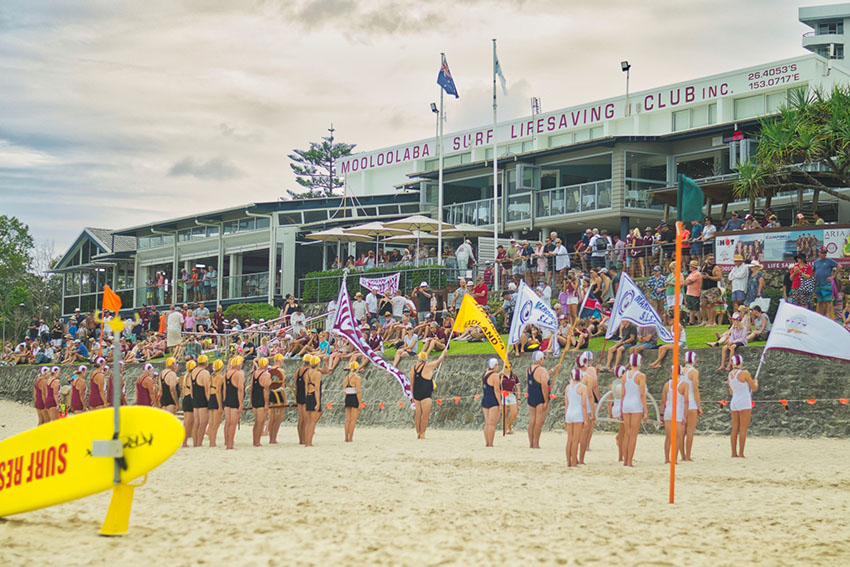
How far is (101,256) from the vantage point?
155 ft

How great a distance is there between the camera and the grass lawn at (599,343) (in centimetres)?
1895

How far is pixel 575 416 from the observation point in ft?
42.0

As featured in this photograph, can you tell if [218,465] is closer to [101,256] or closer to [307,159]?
[101,256]

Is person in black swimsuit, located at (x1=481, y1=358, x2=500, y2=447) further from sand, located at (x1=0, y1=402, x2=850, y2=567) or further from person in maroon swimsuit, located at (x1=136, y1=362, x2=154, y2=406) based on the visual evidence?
person in maroon swimsuit, located at (x1=136, y1=362, x2=154, y2=406)

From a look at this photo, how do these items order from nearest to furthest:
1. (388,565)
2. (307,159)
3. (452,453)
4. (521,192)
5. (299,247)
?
(388,565) < (452,453) < (521,192) < (299,247) < (307,159)

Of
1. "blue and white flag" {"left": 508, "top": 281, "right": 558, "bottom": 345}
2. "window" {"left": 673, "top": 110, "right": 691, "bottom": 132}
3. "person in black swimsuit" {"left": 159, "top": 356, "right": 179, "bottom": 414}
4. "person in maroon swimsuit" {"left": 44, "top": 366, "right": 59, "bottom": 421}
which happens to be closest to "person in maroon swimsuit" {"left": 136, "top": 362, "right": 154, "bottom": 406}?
"person in black swimsuit" {"left": 159, "top": 356, "right": 179, "bottom": 414}

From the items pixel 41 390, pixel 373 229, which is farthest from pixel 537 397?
pixel 373 229

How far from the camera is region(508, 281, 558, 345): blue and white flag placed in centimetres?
1812

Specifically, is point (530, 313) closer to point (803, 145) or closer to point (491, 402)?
point (491, 402)

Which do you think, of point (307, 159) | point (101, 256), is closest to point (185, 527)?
point (101, 256)

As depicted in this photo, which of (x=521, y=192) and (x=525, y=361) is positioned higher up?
(x=521, y=192)

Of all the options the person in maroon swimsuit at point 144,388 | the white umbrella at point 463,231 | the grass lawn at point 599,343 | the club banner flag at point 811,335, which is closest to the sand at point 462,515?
the club banner flag at point 811,335

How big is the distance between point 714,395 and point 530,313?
371 cm

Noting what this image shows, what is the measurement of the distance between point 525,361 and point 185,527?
1312cm
